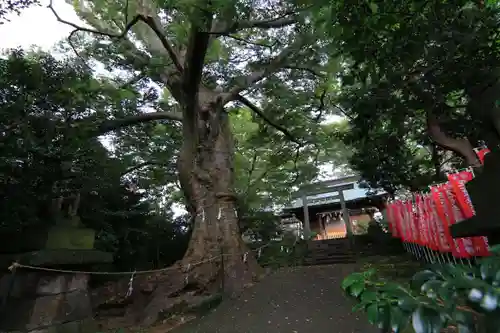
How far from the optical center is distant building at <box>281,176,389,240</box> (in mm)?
16312

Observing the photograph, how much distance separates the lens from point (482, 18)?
10.8 ft

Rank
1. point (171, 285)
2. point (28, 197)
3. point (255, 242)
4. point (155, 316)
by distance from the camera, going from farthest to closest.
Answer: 1. point (255, 242)
2. point (171, 285)
3. point (155, 316)
4. point (28, 197)

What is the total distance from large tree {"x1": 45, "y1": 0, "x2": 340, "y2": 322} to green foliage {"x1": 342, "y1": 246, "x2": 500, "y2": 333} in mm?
4303

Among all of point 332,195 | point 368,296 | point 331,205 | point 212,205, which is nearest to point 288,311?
point 212,205

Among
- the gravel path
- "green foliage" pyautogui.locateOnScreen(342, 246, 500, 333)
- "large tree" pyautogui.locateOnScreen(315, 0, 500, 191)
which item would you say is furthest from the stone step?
"green foliage" pyautogui.locateOnScreen(342, 246, 500, 333)

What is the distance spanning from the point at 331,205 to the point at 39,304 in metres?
16.6

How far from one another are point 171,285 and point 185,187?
2.29 m

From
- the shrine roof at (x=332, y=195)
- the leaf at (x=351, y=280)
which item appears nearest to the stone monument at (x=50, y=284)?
the leaf at (x=351, y=280)

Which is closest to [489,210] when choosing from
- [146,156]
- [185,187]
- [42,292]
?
[42,292]

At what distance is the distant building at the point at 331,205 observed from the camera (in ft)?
53.5

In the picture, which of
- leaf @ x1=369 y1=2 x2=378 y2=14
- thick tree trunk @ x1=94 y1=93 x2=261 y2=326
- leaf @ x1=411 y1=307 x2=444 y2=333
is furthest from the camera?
thick tree trunk @ x1=94 y1=93 x2=261 y2=326

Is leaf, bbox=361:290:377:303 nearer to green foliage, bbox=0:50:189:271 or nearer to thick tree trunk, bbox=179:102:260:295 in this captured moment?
green foliage, bbox=0:50:189:271

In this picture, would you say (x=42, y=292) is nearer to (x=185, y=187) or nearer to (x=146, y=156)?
(x=185, y=187)

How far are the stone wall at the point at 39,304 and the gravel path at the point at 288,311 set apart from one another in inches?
65.2
